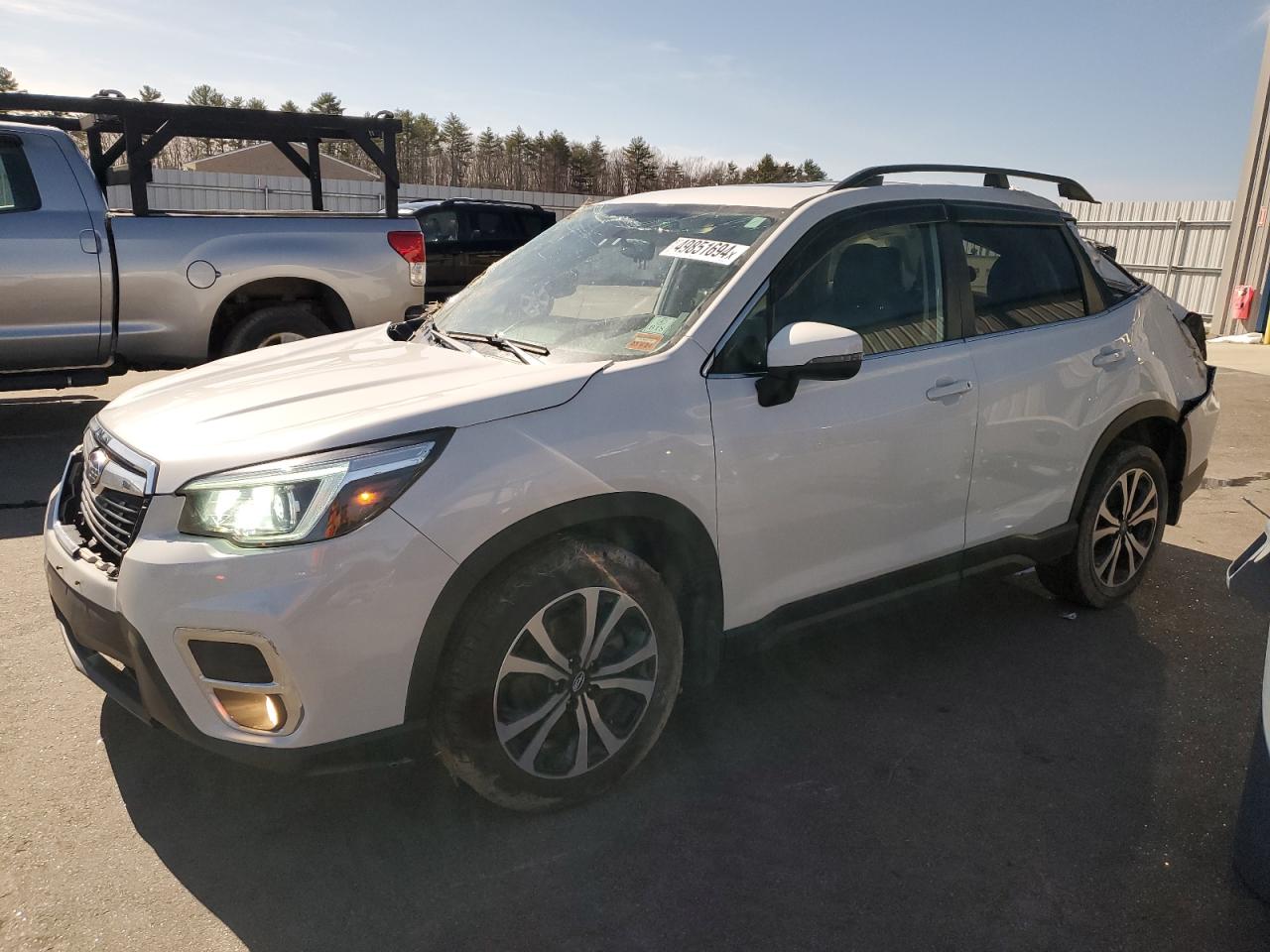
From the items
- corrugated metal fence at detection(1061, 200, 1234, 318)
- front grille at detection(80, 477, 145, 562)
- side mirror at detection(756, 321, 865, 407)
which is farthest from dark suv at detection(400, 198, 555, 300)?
side mirror at detection(756, 321, 865, 407)

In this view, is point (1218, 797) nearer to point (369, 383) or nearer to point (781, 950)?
point (781, 950)

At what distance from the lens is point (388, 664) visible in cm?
246

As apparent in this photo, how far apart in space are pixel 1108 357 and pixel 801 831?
242 centimetres

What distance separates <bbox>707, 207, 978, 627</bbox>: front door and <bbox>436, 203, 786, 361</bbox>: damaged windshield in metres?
0.20

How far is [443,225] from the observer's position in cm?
1506

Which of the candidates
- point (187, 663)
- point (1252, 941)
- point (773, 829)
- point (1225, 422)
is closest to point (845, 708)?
point (773, 829)

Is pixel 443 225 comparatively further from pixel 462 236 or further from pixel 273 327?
pixel 273 327

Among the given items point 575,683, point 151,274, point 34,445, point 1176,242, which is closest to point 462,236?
point 151,274

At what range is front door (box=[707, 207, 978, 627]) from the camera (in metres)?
3.04

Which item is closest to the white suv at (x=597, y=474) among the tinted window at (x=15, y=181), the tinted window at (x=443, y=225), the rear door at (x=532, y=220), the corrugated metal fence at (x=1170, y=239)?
the tinted window at (x=15, y=181)

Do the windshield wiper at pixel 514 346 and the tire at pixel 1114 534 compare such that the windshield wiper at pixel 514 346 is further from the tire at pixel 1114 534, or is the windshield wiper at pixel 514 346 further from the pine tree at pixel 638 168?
the pine tree at pixel 638 168

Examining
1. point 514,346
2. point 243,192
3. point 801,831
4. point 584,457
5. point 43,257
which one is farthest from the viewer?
point 243,192

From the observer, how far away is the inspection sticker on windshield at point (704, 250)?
10.6 ft

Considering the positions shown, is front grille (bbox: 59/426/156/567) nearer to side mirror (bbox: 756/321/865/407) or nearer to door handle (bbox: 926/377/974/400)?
side mirror (bbox: 756/321/865/407)
